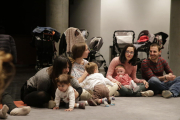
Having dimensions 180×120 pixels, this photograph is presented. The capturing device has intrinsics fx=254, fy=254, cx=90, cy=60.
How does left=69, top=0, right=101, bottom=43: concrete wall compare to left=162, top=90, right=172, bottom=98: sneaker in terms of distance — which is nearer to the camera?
left=162, top=90, right=172, bottom=98: sneaker

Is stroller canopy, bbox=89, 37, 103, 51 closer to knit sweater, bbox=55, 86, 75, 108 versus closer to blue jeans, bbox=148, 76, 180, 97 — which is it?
blue jeans, bbox=148, 76, 180, 97

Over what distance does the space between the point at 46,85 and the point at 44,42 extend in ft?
12.5

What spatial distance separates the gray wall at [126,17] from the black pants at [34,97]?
5.23 meters

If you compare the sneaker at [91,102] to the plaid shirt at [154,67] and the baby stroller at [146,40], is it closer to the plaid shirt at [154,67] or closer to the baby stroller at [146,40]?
the plaid shirt at [154,67]

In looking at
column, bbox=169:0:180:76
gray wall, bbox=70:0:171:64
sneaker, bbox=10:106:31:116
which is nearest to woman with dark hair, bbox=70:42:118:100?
sneaker, bbox=10:106:31:116

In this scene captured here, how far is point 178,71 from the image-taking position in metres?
5.72

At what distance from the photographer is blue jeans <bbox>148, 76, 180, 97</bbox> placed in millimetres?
3791

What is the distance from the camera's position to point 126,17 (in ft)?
26.7

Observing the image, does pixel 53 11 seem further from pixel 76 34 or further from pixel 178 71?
pixel 178 71

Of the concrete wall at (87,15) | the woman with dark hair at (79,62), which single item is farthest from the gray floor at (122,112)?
the concrete wall at (87,15)

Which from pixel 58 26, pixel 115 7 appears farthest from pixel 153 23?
pixel 58 26

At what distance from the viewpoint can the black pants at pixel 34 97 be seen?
2828 mm

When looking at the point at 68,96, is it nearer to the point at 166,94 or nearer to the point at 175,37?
the point at 166,94

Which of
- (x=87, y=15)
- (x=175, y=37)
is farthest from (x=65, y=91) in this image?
(x=87, y=15)
